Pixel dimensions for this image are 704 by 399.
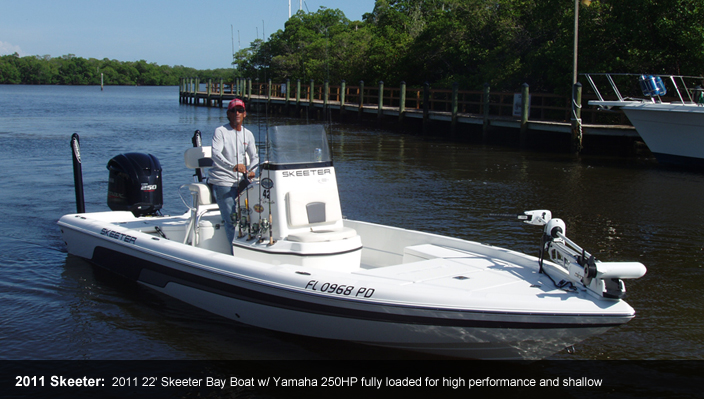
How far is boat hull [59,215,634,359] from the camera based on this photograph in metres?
4.48

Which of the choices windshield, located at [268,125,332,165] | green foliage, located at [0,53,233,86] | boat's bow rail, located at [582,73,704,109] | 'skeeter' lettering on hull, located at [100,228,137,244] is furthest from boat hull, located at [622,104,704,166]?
green foliage, located at [0,53,233,86]

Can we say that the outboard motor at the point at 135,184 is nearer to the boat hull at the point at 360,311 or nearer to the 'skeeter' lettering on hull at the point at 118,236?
the 'skeeter' lettering on hull at the point at 118,236

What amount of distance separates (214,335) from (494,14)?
24.4 meters

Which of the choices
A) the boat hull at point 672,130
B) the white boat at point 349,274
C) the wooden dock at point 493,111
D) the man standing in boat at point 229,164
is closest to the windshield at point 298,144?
the white boat at point 349,274

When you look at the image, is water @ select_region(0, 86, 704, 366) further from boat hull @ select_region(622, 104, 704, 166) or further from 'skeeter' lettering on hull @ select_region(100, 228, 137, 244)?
boat hull @ select_region(622, 104, 704, 166)

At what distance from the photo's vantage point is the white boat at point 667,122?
51.4 feet

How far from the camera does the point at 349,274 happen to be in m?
5.22

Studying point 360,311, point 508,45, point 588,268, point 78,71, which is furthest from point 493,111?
point 78,71

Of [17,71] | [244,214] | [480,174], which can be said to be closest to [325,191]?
[244,214]

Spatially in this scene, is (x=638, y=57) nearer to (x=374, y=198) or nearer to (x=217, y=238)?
(x=374, y=198)

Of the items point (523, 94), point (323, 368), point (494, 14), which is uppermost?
point (494, 14)

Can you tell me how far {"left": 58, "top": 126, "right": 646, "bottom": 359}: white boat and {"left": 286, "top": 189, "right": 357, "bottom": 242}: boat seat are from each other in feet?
0.03

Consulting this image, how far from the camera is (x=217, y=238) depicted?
6723 mm

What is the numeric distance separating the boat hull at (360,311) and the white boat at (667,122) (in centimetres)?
1320
